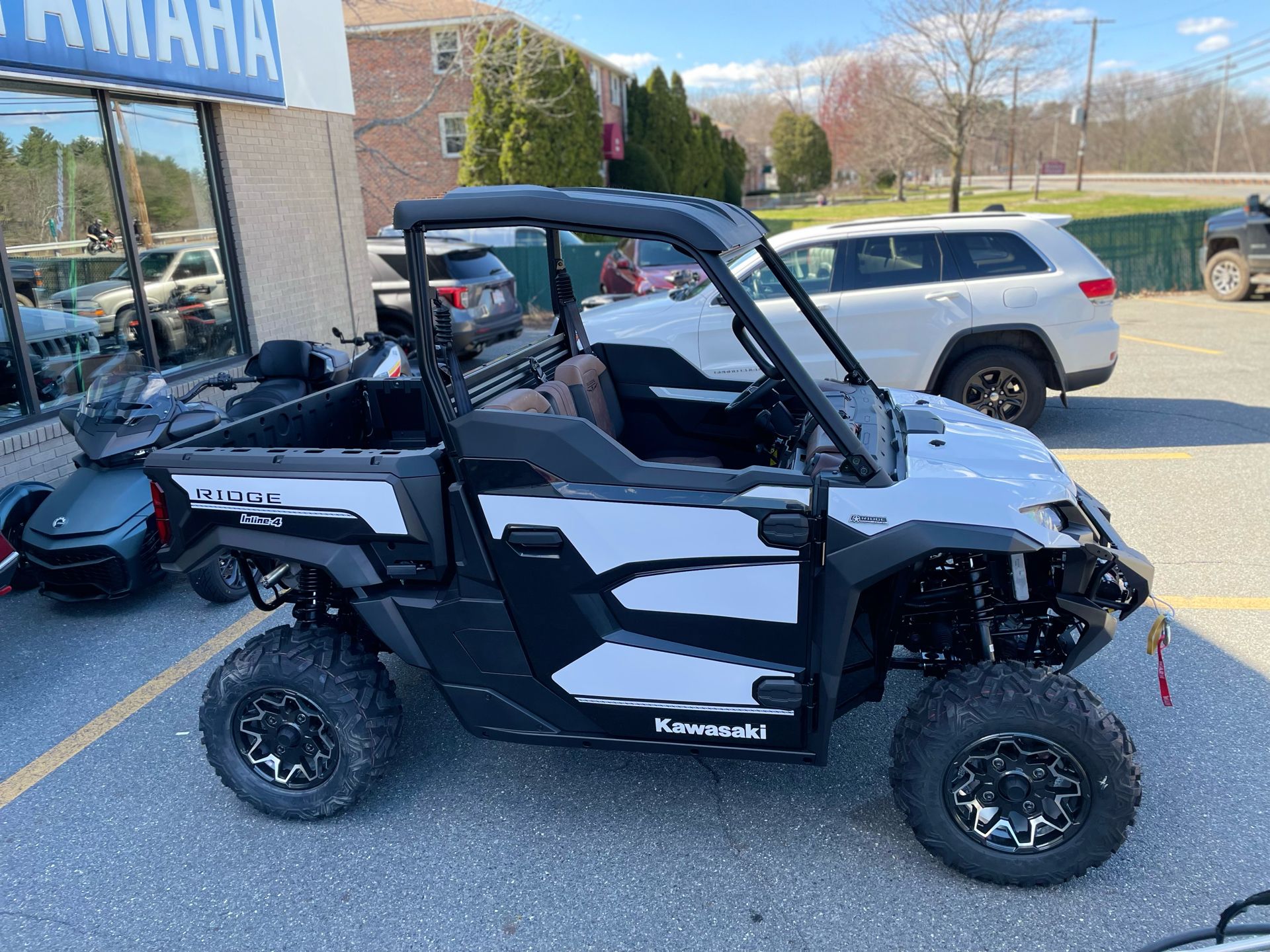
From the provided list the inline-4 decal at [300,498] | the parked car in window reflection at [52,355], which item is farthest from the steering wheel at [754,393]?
the parked car in window reflection at [52,355]

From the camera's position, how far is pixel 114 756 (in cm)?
384

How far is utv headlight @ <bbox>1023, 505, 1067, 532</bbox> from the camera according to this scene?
2879 mm

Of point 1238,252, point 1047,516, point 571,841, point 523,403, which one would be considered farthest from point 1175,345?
point 571,841

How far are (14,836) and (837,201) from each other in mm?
56123

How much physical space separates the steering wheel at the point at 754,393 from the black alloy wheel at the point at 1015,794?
65.3 inches

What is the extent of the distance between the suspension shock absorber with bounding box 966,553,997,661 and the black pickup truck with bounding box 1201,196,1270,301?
13924 millimetres

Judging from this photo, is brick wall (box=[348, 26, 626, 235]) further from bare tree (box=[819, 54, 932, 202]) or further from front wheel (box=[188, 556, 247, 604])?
front wheel (box=[188, 556, 247, 604])

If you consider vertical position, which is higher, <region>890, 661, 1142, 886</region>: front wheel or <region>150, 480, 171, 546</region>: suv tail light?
<region>150, 480, 171, 546</region>: suv tail light

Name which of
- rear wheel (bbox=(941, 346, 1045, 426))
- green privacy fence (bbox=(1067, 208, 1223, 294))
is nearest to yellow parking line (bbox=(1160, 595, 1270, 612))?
rear wheel (bbox=(941, 346, 1045, 426))

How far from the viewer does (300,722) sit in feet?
10.8

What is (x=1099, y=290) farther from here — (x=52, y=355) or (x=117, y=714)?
(x=52, y=355)

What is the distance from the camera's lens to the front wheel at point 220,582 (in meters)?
5.20

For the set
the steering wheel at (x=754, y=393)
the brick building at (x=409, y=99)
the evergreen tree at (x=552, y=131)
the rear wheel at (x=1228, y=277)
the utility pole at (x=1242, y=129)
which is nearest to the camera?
the steering wheel at (x=754, y=393)

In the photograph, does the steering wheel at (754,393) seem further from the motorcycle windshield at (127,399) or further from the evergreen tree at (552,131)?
the evergreen tree at (552,131)
